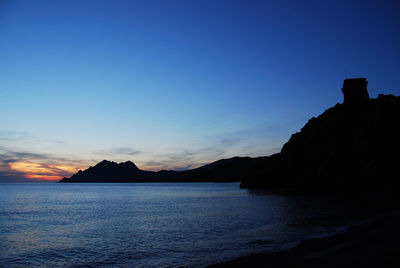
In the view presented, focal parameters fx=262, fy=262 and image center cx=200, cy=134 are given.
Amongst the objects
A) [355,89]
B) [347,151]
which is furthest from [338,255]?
[355,89]

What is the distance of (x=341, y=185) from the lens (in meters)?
79.9

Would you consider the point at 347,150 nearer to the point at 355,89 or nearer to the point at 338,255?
the point at 355,89

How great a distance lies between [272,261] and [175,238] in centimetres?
1172

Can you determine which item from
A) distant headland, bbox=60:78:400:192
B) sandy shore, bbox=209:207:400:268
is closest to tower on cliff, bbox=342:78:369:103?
distant headland, bbox=60:78:400:192

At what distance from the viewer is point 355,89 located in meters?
114

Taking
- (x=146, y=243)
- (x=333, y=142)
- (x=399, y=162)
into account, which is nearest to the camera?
(x=146, y=243)

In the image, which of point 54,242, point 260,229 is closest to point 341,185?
point 260,229

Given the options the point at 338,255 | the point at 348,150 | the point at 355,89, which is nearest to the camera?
the point at 338,255

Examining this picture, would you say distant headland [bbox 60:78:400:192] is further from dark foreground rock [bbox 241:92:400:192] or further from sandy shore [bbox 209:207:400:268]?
sandy shore [bbox 209:207:400:268]

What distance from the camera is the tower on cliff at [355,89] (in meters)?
114

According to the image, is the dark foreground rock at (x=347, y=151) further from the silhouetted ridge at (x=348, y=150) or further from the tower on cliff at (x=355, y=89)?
the tower on cliff at (x=355, y=89)

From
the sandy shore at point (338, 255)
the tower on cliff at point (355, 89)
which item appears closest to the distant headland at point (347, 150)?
the tower on cliff at point (355, 89)

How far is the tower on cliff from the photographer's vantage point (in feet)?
373

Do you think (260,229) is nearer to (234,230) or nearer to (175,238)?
(234,230)
